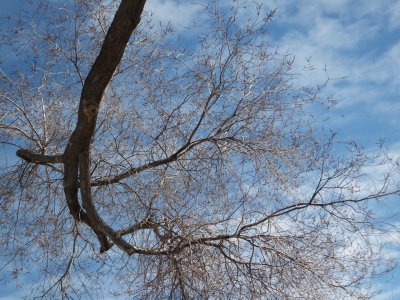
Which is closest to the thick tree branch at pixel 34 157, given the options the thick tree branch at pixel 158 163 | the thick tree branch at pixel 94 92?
the thick tree branch at pixel 94 92

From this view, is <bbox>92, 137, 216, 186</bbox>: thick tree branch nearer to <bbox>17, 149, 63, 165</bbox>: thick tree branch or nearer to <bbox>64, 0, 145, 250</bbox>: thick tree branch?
<bbox>64, 0, 145, 250</bbox>: thick tree branch

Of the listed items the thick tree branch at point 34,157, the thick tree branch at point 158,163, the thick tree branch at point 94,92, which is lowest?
the thick tree branch at point 94,92

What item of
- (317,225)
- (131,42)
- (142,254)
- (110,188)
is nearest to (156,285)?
(142,254)

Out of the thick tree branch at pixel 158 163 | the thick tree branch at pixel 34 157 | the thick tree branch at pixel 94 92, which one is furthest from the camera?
the thick tree branch at pixel 34 157

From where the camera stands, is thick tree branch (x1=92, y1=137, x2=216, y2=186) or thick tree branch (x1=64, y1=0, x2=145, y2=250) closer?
thick tree branch (x1=64, y1=0, x2=145, y2=250)

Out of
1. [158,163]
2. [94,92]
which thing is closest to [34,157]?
[158,163]

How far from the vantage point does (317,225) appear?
22.2ft

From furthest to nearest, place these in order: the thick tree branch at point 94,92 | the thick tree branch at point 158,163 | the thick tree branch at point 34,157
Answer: the thick tree branch at point 34,157, the thick tree branch at point 158,163, the thick tree branch at point 94,92

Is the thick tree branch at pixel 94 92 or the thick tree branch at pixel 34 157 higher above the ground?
the thick tree branch at pixel 34 157

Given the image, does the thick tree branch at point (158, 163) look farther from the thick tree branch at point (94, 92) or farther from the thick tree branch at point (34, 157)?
the thick tree branch at point (34, 157)

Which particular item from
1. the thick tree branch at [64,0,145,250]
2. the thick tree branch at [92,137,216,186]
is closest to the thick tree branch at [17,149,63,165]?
the thick tree branch at [64,0,145,250]

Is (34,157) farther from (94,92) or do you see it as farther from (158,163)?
(94,92)

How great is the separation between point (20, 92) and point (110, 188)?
1779 millimetres

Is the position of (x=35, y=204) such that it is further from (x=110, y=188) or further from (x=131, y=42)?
(x=131, y=42)
